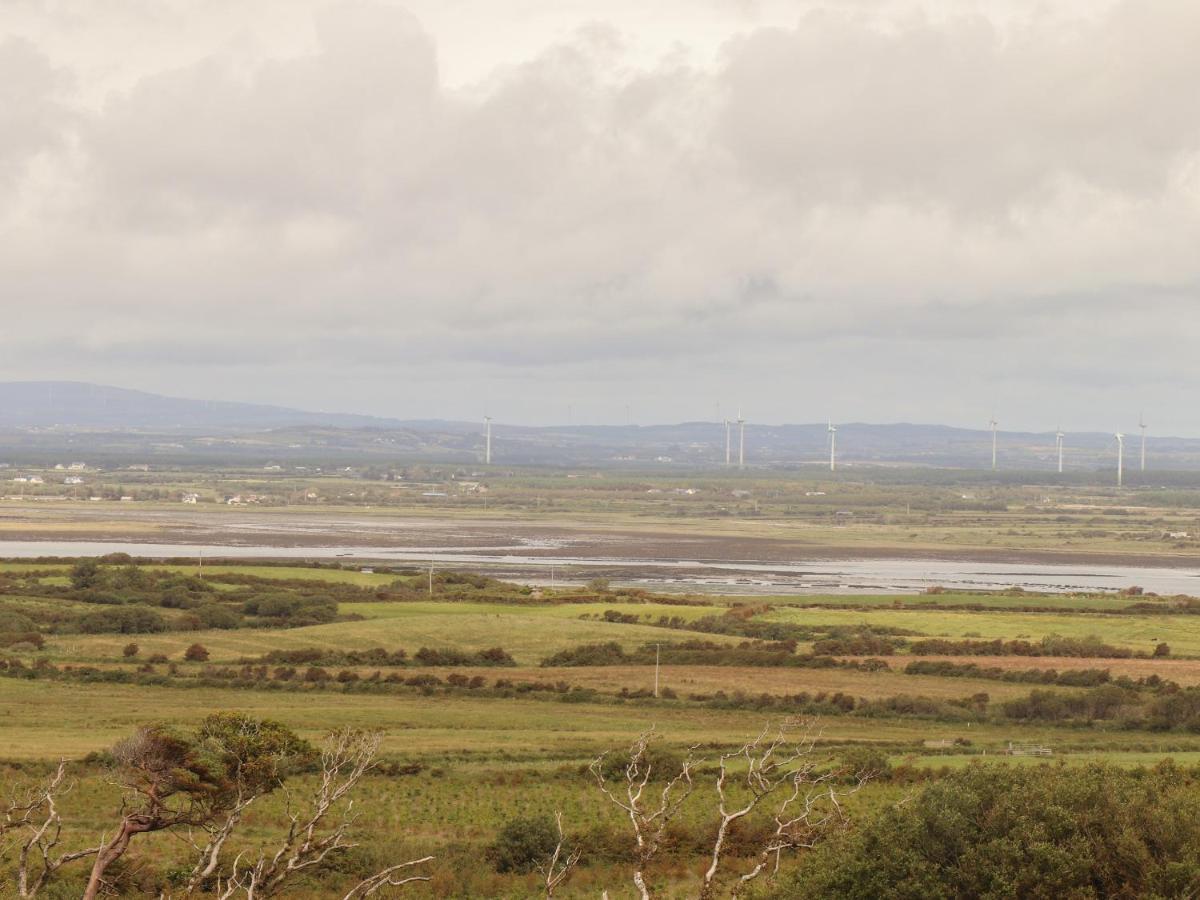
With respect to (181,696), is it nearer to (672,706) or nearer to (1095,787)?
(672,706)

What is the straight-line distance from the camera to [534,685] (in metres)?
60.2

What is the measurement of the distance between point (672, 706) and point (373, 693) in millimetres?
12107

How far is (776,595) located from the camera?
9775 centimetres

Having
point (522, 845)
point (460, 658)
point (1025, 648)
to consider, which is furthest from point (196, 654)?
point (522, 845)

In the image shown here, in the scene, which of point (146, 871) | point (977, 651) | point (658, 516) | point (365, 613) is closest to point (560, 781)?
point (146, 871)

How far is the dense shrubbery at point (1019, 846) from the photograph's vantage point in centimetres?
2155

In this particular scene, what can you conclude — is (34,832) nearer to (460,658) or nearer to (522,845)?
(522,845)

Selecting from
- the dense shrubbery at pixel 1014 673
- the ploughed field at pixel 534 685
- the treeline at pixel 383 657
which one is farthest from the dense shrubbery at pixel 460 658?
the dense shrubbery at pixel 1014 673

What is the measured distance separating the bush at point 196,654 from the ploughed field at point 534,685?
0.62ft

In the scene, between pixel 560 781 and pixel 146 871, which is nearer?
pixel 146 871

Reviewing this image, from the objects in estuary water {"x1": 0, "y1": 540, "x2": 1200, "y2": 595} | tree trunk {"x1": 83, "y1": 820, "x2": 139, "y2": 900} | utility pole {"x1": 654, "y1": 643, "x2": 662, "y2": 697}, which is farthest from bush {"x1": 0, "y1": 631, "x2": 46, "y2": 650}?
tree trunk {"x1": 83, "y1": 820, "x2": 139, "y2": 900}

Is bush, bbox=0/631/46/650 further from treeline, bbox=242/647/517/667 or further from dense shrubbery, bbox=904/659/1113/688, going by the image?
dense shrubbery, bbox=904/659/1113/688

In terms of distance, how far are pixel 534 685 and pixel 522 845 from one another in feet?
94.7

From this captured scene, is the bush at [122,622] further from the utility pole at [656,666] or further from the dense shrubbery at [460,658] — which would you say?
the utility pole at [656,666]
